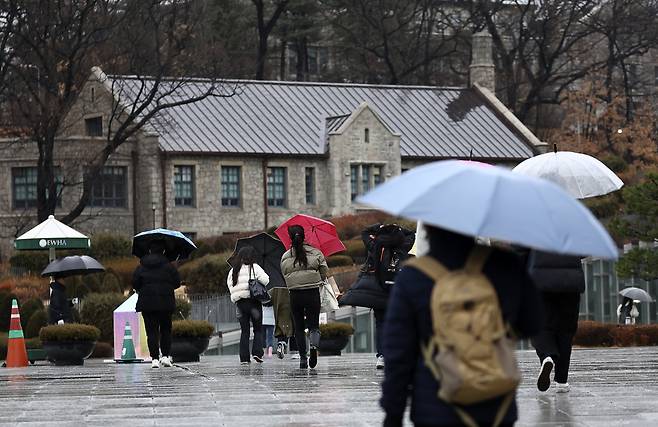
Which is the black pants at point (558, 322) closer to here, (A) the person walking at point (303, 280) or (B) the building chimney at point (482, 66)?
(A) the person walking at point (303, 280)

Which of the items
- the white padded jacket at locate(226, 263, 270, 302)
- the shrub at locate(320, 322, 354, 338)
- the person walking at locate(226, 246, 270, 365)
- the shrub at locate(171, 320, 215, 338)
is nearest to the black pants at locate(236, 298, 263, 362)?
the person walking at locate(226, 246, 270, 365)

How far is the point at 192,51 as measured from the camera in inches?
2569

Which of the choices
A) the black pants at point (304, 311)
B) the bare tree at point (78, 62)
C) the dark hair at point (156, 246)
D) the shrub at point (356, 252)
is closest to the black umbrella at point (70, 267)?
the dark hair at point (156, 246)

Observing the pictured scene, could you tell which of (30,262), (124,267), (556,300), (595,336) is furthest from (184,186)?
(556,300)

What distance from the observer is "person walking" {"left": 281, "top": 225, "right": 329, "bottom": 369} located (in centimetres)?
1900

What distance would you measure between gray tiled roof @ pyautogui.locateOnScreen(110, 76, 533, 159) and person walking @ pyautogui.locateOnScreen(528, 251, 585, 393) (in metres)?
49.5

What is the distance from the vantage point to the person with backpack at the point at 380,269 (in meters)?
18.3

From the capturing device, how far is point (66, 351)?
26547mm

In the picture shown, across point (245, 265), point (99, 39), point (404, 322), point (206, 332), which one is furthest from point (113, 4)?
point (404, 322)

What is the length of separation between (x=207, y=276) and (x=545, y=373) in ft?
127

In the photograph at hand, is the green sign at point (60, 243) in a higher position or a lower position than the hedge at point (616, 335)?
higher

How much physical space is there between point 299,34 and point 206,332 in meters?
58.4

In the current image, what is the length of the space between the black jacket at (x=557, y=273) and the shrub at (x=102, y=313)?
79.3 feet

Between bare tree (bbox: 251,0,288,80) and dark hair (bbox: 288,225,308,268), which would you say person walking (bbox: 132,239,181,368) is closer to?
dark hair (bbox: 288,225,308,268)
